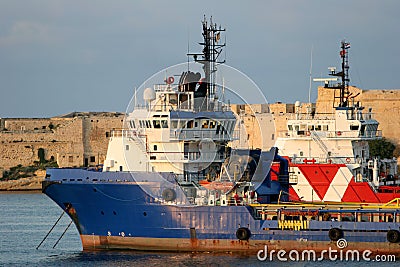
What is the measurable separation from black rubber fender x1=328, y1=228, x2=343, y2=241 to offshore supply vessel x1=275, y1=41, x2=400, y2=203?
3.25m

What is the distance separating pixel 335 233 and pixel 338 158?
19.0 ft

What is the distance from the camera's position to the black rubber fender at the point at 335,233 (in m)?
30.5

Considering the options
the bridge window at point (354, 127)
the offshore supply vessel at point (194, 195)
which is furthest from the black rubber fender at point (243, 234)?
the bridge window at point (354, 127)

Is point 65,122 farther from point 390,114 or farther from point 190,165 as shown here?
point 190,165

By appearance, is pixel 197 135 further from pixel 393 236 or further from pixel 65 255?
pixel 393 236

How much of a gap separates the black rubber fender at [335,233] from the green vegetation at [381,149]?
22.8 meters

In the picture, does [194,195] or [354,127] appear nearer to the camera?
[194,195]

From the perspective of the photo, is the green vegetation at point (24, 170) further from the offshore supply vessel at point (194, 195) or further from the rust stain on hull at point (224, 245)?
the rust stain on hull at point (224, 245)

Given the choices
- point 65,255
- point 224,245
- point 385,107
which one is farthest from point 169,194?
point 385,107

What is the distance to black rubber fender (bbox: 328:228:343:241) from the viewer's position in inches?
1203

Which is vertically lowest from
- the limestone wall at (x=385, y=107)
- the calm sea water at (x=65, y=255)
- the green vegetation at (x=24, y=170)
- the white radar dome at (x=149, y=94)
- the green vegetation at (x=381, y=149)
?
the calm sea water at (x=65, y=255)

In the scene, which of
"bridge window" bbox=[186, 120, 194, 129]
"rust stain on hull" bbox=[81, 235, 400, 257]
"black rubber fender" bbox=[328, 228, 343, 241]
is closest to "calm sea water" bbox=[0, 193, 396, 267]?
"rust stain on hull" bbox=[81, 235, 400, 257]

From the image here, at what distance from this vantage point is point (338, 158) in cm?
3600

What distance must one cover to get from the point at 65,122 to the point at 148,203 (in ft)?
113
